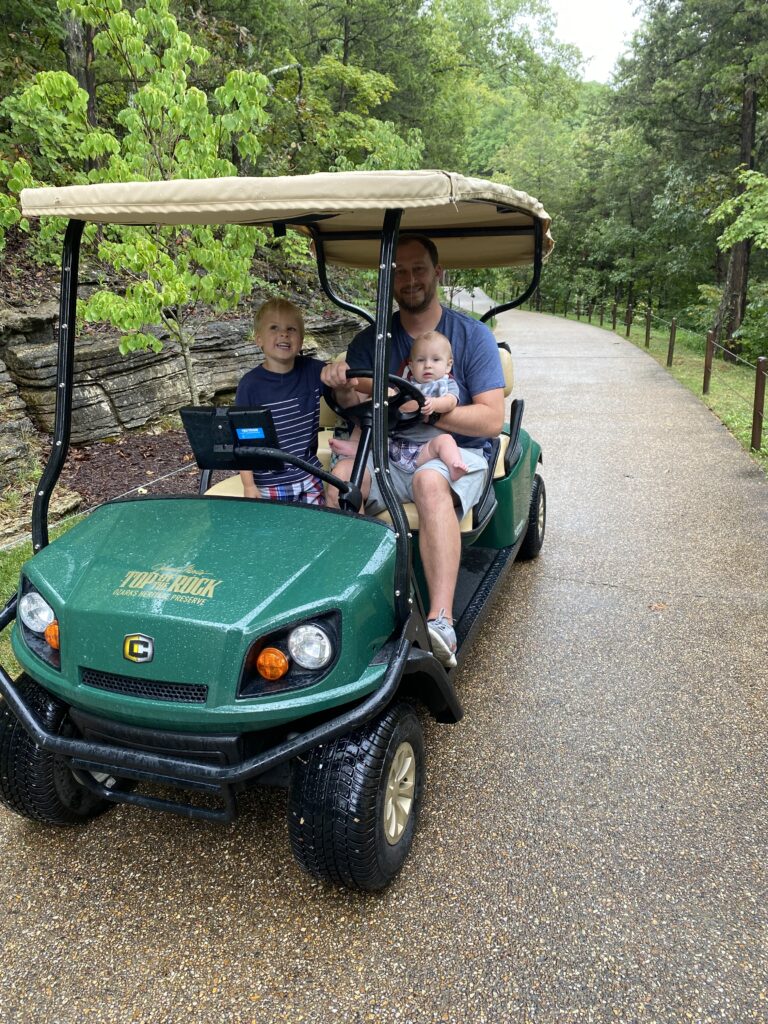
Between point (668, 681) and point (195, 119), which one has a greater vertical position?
point (195, 119)

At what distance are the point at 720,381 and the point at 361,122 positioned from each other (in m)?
6.96

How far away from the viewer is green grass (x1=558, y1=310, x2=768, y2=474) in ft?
26.5

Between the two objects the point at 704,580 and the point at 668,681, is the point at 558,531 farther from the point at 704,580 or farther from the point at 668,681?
the point at 668,681

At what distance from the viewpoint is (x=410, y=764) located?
2.30 meters

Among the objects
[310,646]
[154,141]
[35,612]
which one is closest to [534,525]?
[310,646]

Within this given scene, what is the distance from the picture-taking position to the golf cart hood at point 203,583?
1.87 meters

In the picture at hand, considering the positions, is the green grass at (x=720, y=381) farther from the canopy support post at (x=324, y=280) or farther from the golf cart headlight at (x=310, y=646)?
the golf cart headlight at (x=310, y=646)

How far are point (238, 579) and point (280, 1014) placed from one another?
1.08 meters

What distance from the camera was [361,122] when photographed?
1162 centimetres

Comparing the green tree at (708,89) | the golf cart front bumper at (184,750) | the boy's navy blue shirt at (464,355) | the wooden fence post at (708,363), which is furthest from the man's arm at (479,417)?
the green tree at (708,89)

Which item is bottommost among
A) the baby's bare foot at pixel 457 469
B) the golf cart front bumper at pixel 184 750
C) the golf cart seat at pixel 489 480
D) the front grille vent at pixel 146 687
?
the golf cart front bumper at pixel 184 750

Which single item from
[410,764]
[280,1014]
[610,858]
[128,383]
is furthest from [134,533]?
[128,383]

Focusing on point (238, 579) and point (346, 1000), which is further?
point (238, 579)

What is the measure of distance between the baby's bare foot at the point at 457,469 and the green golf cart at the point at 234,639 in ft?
1.68
